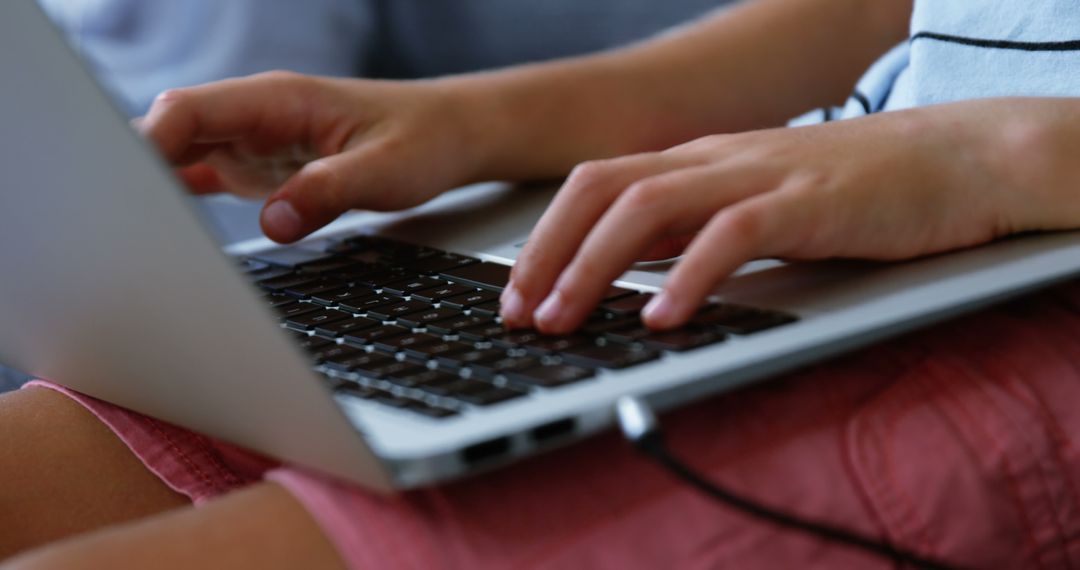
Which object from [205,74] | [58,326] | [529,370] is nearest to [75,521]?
[58,326]

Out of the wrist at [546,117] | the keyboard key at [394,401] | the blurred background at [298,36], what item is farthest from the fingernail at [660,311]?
the blurred background at [298,36]

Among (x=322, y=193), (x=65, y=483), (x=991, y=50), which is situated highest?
(x=991, y=50)

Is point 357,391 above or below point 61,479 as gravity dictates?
above

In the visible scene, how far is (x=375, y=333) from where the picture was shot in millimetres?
457

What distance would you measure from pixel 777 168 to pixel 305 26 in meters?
0.85

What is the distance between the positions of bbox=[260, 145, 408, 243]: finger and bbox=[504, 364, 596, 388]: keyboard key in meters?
0.29

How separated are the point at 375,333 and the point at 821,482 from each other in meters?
0.19

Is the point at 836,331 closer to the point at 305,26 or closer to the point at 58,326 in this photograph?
the point at 58,326

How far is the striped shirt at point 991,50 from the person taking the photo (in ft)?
1.85

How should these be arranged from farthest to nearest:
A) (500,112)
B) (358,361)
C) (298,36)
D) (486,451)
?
(298,36)
(500,112)
(358,361)
(486,451)

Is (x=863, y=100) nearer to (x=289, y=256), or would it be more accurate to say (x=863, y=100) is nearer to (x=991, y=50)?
(x=991, y=50)

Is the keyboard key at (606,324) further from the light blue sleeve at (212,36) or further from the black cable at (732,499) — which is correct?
the light blue sleeve at (212,36)

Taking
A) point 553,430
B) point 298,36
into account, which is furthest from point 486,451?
point 298,36

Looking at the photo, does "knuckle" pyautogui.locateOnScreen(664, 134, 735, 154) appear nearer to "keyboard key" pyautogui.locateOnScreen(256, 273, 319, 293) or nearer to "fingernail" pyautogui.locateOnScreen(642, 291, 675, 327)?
"fingernail" pyautogui.locateOnScreen(642, 291, 675, 327)
